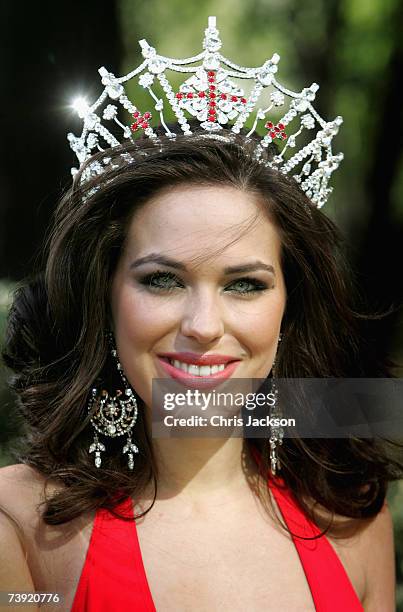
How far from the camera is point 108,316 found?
1486mm

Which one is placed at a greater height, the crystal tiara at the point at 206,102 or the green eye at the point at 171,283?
the crystal tiara at the point at 206,102

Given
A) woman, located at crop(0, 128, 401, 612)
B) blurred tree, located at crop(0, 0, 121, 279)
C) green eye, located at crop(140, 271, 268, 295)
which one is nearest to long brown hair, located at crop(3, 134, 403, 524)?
woman, located at crop(0, 128, 401, 612)

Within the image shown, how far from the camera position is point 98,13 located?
2061 millimetres

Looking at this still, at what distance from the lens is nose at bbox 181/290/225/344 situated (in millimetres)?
1313

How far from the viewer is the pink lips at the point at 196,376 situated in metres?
1.37

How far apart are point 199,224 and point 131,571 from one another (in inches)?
24.8

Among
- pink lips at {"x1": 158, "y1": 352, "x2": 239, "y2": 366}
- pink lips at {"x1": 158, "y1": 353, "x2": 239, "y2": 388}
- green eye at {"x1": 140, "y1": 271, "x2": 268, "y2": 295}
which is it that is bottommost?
pink lips at {"x1": 158, "y1": 353, "x2": 239, "y2": 388}

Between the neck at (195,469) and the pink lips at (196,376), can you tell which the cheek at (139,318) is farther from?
the neck at (195,469)

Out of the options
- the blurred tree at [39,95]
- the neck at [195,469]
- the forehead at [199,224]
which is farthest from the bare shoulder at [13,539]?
the blurred tree at [39,95]

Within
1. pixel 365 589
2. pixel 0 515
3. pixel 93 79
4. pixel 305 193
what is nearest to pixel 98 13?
pixel 93 79

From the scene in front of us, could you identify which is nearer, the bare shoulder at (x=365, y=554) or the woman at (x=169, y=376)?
the woman at (x=169, y=376)

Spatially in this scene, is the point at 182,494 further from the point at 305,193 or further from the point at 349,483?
the point at 305,193

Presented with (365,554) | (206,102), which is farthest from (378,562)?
(206,102)

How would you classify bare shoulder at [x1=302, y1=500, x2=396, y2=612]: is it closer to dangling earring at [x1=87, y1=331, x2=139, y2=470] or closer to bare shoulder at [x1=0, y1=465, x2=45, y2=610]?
dangling earring at [x1=87, y1=331, x2=139, y2=470]
